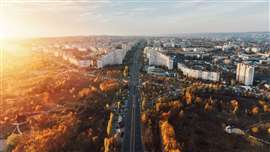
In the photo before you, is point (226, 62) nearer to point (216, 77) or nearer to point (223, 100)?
point (216, 77)

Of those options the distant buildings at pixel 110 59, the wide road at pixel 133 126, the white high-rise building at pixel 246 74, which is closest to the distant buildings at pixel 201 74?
the white high-rise building at pixel 246 74

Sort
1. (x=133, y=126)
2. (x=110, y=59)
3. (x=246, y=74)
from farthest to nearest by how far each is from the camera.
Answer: (x=110, y=59)
(x=246, y=74)
(x=133, y=126)

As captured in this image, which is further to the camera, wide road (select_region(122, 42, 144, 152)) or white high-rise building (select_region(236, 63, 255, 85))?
white high-rise building (select_region(236, 63, 255, 85))

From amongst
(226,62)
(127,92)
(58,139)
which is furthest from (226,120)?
(226,62)

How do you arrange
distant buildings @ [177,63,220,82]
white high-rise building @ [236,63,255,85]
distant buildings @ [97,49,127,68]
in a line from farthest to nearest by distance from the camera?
1. distant buildings @ [97,49,127,68]
2. distant buildings @ [177,63,220,82]
3. white high-rise building @ [236,63,255,85]

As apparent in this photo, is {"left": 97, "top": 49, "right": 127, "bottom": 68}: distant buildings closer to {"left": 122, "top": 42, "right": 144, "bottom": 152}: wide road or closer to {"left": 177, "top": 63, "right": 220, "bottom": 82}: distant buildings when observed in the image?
{"left": 122, "top": 42, "right": 144, "bottom": 152}: wide road

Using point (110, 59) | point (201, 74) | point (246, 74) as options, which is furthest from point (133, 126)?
point (110, 59)

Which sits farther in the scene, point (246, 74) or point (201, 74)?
point (201, 74)

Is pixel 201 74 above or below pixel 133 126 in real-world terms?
above

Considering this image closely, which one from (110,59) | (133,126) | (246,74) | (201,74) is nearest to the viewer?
(133,126)

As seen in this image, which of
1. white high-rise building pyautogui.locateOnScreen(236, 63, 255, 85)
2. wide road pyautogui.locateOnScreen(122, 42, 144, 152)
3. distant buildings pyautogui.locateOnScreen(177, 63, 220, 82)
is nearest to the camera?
wide road pyautogui.locateOnScreen(122, 42, 144, 152)

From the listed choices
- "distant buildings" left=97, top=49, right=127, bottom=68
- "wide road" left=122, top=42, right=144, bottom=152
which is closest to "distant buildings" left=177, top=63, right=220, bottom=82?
"wide road" left=122, top=42, right=144, bottom=152

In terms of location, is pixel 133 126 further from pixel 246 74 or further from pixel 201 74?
pixel 246 74
